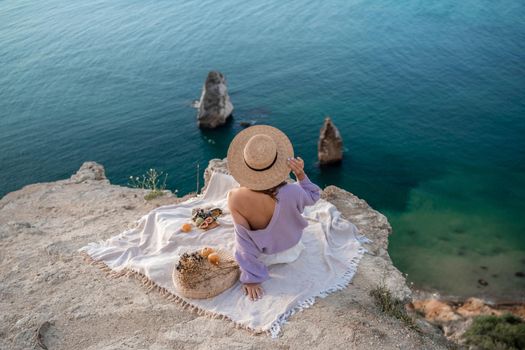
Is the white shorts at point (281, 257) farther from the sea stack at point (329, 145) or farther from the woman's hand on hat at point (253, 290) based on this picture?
the sea stack at point (329, 145)

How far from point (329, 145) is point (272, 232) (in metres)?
22.7

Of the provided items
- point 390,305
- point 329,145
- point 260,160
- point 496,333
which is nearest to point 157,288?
point 260,160

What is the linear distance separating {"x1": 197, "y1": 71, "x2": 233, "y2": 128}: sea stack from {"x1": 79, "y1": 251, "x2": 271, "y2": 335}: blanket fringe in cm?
2681

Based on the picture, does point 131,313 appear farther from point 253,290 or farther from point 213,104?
point 213,104

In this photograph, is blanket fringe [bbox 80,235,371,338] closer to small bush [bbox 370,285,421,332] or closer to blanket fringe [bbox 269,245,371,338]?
blanket fringe [bbox 269,245,371,338]

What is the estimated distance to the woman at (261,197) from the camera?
757 centimetres

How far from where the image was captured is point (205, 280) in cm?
788

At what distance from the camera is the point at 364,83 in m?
40.9

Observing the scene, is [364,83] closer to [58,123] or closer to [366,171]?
[366,171]

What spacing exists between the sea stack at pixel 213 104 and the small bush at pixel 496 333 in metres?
25.0

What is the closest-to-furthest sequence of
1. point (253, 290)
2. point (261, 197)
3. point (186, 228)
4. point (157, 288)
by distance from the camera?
point (261, 197) < point (253, 290) < point (157, 288) < point (186, 228)

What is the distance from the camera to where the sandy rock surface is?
7133 mm

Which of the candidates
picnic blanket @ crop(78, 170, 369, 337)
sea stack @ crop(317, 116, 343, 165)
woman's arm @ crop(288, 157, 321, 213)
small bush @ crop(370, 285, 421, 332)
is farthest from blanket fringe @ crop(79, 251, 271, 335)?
sea stack @ crop(317, 116, 343, 165)

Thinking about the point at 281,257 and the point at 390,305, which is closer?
the point at 390,305
